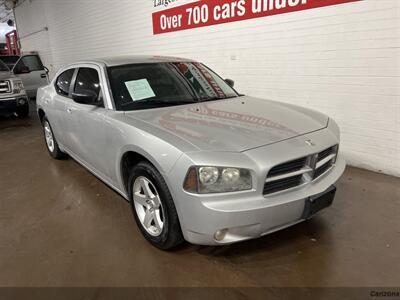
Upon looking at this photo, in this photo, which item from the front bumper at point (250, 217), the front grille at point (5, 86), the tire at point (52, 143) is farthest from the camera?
Result: the front grille at point (5, 86)

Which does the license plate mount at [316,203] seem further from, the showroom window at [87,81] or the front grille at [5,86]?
the front grille at [5,86]

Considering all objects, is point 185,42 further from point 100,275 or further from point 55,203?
point 100,275

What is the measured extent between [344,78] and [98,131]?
3.09 meters

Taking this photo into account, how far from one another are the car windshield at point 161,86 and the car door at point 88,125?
0.67 feet

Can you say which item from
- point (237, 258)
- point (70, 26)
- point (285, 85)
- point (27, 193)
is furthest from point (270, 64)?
point (70, 26)

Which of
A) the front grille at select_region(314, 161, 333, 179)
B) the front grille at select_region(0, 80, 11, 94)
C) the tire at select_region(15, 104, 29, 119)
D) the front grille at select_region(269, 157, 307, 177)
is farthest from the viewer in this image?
the tire at select_region(15, 104, 29, 119)

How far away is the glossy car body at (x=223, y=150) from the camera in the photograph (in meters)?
1.96

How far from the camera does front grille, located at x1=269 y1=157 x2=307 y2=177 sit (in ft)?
6.68

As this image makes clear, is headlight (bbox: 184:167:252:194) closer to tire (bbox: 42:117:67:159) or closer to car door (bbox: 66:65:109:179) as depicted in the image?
car door (bbox: 66:65:109:179)

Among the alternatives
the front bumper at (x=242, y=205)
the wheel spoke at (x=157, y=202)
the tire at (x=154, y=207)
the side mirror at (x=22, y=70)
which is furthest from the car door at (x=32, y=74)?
the front bumper at (x=242, y=205)

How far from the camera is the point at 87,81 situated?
3.34 meters

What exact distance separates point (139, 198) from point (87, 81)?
1524mm

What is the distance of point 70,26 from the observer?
36.6 feet

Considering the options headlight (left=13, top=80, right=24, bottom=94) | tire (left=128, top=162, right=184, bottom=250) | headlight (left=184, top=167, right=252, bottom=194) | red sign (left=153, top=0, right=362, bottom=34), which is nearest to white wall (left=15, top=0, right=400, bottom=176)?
red sign (left=153, top=0, right=362, bottom=34)
